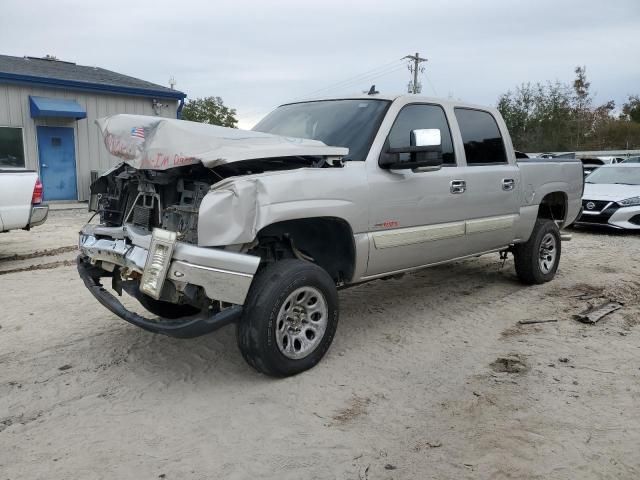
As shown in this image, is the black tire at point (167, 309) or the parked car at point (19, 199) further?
the parked car at point (19, 199)

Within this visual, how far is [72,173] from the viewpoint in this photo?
16.0 metres

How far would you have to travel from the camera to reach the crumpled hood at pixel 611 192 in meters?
11.3

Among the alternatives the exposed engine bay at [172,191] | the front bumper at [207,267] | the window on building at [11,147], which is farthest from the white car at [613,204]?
the window on building at [11,147]

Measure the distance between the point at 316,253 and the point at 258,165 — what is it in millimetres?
900

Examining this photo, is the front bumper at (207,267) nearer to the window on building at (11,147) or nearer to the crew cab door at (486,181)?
the crew cab door at (486,181)

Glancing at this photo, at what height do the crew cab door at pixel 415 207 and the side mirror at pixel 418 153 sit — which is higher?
the side mirror at pixel 418 153

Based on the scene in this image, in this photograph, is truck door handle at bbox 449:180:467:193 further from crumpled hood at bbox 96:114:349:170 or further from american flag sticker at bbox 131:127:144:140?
american flag sticker at bbox 131:127:144:140

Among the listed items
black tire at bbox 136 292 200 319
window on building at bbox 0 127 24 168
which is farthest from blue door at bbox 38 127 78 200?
black tire at bbox 136 292 200 319

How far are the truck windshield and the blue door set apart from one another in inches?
486

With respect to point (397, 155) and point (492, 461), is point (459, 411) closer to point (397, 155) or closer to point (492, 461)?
point (492, 461)

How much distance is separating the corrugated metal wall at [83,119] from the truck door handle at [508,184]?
11.5 metres

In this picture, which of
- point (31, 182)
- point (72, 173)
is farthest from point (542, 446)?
point (72, 173)

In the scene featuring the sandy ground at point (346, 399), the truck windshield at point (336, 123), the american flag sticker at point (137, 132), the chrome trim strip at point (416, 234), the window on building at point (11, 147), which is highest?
the window on building at point (11, 147)

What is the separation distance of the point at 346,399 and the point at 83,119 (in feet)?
49.4
